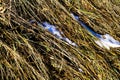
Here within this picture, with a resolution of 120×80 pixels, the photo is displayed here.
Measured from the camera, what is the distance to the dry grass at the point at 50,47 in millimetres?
1696

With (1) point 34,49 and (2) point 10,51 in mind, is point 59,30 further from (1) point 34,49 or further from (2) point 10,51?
(2) point 10,51

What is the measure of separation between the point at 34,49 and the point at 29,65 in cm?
13

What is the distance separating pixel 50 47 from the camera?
71.1 inches

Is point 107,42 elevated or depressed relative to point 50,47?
depressed

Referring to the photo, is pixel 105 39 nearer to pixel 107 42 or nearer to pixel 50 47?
pixel 107 42

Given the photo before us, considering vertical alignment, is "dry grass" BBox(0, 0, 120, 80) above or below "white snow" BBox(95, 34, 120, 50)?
above

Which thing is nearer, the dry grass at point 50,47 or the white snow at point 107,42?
the dry grass at point 50,47

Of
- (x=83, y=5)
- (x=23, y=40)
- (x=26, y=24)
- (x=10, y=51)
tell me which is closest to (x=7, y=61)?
(x=10, y=51)

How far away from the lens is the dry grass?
1.70 m

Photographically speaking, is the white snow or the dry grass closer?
the dry grass

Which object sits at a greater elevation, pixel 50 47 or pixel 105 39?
pixel 50 47

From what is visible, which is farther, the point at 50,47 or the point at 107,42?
the point at 107,42

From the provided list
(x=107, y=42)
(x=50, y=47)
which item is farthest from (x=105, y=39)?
(x=50, y=47)

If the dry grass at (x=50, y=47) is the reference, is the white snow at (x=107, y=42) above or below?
below
